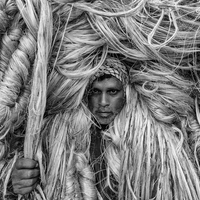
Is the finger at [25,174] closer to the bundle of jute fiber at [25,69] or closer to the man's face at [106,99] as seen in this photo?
the bundle of jute fiber at [25,69]

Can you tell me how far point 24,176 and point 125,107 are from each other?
50 cm

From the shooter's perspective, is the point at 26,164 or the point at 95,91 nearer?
the point at 26,164

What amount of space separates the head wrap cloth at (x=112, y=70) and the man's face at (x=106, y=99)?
0.02m

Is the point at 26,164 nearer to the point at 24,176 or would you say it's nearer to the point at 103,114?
the point at 24,176

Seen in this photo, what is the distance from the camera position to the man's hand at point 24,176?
3.97ft

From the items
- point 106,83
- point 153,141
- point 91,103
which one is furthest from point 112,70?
point 153,141

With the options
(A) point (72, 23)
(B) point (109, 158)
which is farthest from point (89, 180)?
(A) point (72, 23)

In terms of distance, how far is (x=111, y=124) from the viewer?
1.40 metres

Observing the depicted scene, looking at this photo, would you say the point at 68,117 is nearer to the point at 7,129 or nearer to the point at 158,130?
the point at 7,129

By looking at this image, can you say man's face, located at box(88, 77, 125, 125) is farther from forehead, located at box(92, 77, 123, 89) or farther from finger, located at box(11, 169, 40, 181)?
finger, located at box(11, 169, 40, 181)

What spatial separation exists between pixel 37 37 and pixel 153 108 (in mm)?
545

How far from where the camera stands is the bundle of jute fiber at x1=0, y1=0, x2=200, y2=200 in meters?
1.22

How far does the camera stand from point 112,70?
4.42 ft

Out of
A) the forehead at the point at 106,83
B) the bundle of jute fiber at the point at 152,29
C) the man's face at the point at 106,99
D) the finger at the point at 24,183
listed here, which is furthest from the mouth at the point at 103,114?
the finger at the point at 24,183
